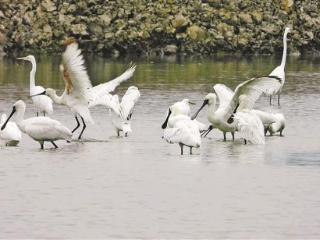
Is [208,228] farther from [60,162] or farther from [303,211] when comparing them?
A: [60,162]

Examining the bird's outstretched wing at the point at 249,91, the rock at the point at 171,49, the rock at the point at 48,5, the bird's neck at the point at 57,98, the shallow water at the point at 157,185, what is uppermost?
→ the rock at the point at 48,5

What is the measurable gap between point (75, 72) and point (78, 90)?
0.74m

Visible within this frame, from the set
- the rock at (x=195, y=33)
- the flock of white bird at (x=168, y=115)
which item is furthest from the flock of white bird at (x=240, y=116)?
the rock at (x=195, y=33)

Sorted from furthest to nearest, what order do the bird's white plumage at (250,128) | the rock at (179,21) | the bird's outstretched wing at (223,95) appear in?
1. the rock at (179,21)
2. the bird's outstretched wing at (223,95)
3. the bird's white plumage at (250,128)

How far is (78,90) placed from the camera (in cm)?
2581

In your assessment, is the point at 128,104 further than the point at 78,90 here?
Yes

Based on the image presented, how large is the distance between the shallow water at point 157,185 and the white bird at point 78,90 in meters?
0.56

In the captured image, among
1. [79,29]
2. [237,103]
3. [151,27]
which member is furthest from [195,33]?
[237,103]

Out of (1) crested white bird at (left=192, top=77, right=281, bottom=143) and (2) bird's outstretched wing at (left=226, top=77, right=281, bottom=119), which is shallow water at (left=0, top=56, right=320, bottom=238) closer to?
(1) crested white bird at (left=192, top=77, right=281, bottom=143)

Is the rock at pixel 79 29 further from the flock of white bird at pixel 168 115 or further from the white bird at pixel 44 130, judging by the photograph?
the white bird at pixel 44 130

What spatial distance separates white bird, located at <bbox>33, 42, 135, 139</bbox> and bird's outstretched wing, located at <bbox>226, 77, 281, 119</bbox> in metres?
2.49

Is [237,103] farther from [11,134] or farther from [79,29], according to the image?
[79,29]

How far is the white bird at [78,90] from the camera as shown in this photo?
81.5 ft

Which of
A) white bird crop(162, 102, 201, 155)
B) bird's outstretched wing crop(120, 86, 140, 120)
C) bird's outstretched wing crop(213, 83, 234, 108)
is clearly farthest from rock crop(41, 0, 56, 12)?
white bird crop(162, 102, 201, 155)
